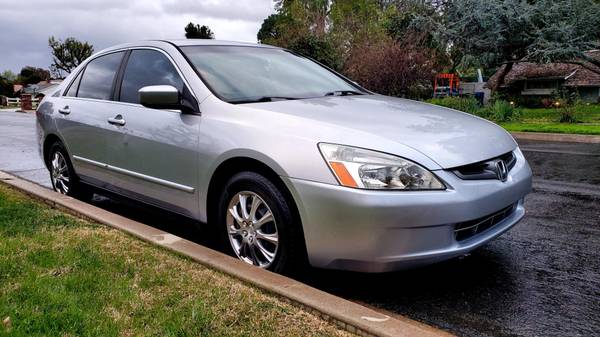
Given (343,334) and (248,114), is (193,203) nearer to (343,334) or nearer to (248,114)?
(248,114)

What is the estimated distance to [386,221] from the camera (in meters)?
2.99

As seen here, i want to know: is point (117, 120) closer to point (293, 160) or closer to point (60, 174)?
point (60, 174)

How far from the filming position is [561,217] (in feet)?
16.9

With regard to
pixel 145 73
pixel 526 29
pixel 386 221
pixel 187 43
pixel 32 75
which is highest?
pixel 526 29

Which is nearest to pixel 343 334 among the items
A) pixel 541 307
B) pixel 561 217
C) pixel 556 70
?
pixel 541 307

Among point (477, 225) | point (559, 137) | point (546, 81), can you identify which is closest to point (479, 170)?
point (477, 225)

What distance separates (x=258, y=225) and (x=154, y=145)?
1206 millimetres

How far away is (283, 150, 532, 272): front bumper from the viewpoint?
118 inches

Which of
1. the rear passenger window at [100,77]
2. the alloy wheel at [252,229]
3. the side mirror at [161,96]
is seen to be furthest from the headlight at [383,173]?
the rear passenger window at [100,77]

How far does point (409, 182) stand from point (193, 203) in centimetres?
164

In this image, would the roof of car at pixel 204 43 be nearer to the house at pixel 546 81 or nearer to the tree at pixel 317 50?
the tree at pixel 317 50

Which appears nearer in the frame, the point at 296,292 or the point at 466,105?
the point at 296,292

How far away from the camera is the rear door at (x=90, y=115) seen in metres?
4.94

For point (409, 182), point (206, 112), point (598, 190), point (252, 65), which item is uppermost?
point (252, 65)
